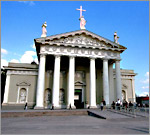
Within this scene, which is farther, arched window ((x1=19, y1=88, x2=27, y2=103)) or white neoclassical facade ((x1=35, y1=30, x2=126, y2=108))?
arched window ((x1=19, y1=88, x2=27, y2=103))

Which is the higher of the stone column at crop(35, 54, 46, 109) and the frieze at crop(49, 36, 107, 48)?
the frieze at crop(49, 36, 107, 48)

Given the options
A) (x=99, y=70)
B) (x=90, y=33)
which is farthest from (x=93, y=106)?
(x=90, y=33)

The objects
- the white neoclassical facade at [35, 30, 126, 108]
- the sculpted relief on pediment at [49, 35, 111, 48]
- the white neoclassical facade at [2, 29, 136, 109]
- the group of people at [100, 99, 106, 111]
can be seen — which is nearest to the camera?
the group of people at [100, 99, 106, 111]

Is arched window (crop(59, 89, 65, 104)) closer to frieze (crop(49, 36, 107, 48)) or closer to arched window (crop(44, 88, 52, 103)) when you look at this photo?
arched window (crop(44, 88, 52, 103))

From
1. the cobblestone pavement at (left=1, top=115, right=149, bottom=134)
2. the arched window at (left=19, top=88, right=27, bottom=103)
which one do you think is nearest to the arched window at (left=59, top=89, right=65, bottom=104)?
the arched window at (left=19, top=88, right=27, bottom=103)

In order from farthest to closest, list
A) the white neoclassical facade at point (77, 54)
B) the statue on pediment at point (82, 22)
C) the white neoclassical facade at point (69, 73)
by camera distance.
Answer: the statue on pediment at point (82, 22) → the white neoclassical facade at point (69, 73) → the white neoclassical facade at point (77, 54)

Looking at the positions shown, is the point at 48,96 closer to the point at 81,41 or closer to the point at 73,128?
the point at 81,41

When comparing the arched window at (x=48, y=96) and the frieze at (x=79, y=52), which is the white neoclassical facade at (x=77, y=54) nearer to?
the frieze at (x=79, y=52)

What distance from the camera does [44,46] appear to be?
22.1 m

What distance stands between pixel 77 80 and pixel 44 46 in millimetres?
7860

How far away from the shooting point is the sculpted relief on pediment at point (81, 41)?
22.7 meters

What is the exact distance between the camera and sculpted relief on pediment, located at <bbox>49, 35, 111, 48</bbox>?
893 inches

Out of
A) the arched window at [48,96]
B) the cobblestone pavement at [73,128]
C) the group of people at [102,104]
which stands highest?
the arched window at [48,96]

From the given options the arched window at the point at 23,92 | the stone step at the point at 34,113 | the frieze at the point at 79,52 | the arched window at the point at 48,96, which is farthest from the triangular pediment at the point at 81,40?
the stone step at the point at 34,113
